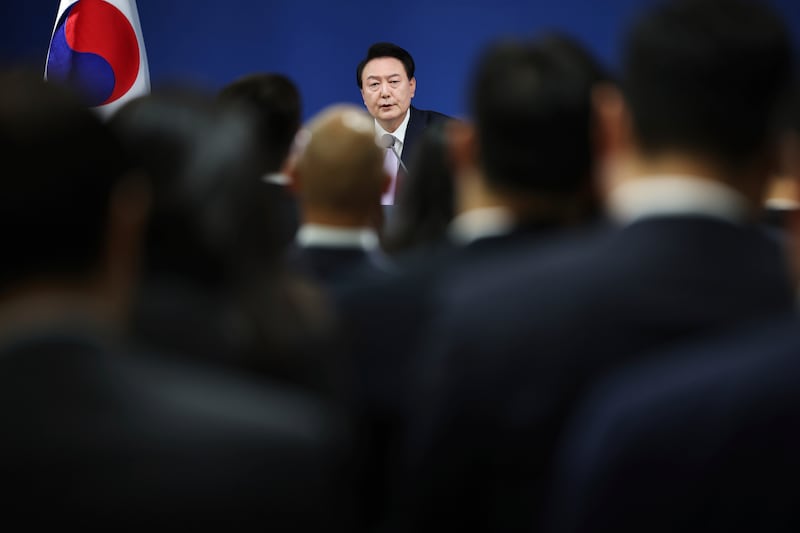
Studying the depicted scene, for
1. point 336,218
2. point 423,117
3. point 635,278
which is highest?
point 423,117

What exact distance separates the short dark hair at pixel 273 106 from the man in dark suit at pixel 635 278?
1.42 metres

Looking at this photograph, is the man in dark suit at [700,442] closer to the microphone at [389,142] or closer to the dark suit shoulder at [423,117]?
the microphone at [389,142]

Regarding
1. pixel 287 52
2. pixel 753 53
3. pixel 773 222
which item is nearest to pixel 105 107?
pixel 287 52

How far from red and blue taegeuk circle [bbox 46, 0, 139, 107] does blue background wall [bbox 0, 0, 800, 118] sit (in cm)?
84

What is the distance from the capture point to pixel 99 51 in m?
4.99

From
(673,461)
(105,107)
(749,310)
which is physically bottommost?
(673,461)

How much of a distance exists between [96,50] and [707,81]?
425cm

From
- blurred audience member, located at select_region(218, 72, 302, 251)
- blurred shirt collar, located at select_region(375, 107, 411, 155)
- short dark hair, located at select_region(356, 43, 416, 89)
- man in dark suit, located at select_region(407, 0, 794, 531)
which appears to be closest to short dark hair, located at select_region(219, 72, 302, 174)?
blurred audience member, located at select_region(218, 72, 302, 251)

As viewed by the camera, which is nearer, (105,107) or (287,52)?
(105,107)

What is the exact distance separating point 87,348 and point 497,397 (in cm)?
57

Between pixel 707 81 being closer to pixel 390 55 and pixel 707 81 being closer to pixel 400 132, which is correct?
pixel 400 132

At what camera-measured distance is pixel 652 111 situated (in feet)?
3.97

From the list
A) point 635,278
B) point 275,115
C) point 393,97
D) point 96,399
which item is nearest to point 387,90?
point 393,97

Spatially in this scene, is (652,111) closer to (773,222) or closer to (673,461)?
(673,461)
